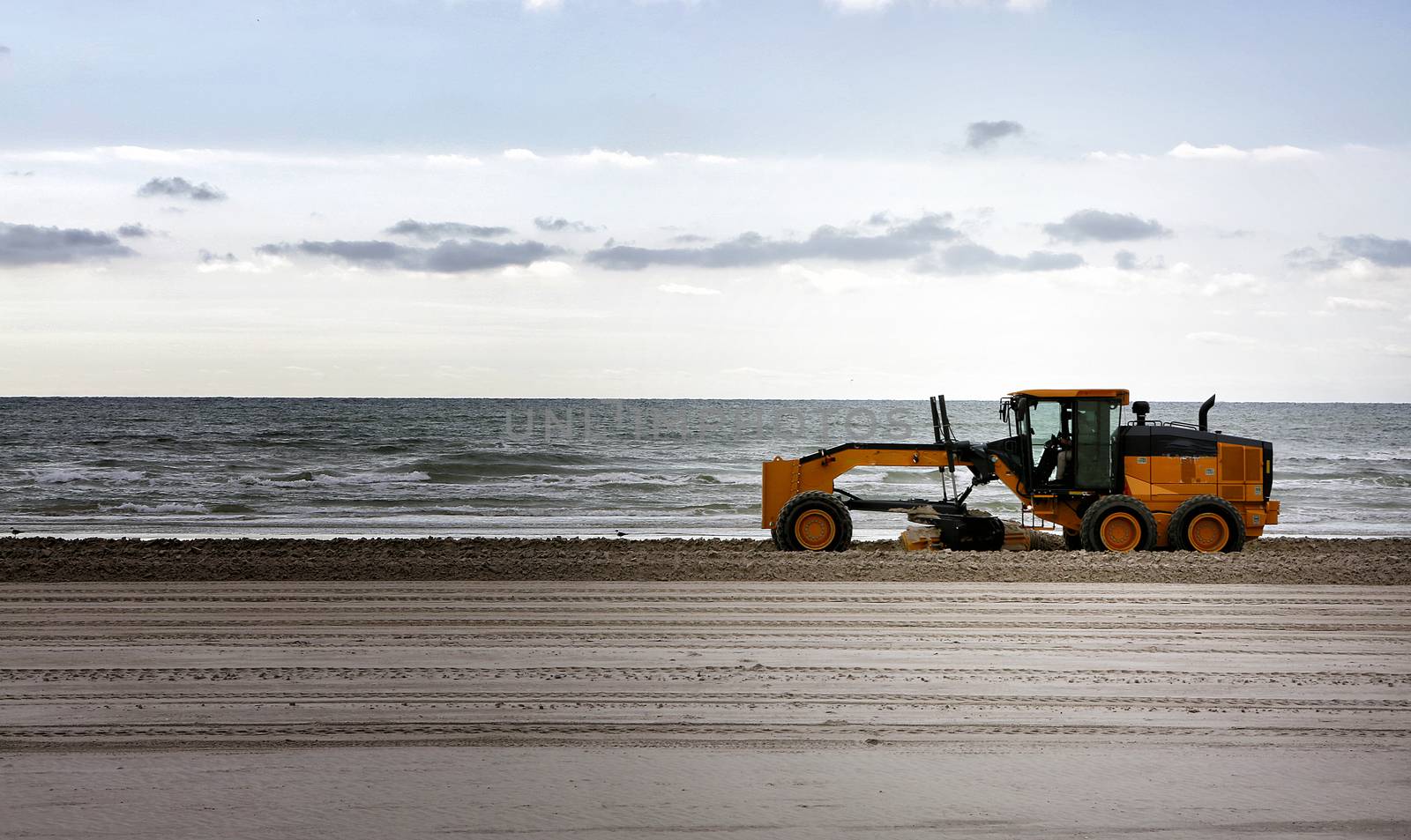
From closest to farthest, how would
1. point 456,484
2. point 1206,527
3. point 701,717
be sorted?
1. point 701,717
2. point 1206,527
3. point 456,484

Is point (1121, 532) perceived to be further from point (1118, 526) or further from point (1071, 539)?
point (1071, 539)

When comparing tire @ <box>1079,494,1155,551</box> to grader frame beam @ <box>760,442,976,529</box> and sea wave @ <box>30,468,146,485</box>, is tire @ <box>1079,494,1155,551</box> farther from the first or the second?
sea wave @ <box>30,468,146,485</box>

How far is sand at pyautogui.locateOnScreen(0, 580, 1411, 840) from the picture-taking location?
16.8ft

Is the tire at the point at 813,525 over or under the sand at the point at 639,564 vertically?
over

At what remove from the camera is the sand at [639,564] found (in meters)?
11.9

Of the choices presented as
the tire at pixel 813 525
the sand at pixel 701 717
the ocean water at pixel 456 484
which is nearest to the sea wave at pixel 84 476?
the ocean water at pixel 456 484

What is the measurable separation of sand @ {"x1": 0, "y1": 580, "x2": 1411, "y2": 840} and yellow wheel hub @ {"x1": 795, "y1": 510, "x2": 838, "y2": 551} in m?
3.37

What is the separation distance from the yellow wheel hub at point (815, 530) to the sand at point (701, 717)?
3.37 meters

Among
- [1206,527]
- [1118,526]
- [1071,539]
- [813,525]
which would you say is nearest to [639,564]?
[813,525]

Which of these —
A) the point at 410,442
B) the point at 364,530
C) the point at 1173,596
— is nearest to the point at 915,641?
the point at 1173,596

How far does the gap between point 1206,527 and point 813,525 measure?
468cm

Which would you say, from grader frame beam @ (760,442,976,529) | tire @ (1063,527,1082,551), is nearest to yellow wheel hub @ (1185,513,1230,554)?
tire @ (1063,527,1082,551)

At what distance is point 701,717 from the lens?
6547 mm

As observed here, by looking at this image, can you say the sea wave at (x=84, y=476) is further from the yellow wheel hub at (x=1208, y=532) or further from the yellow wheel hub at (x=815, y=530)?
the yellow wheel hub at (x=1208, y=532)
